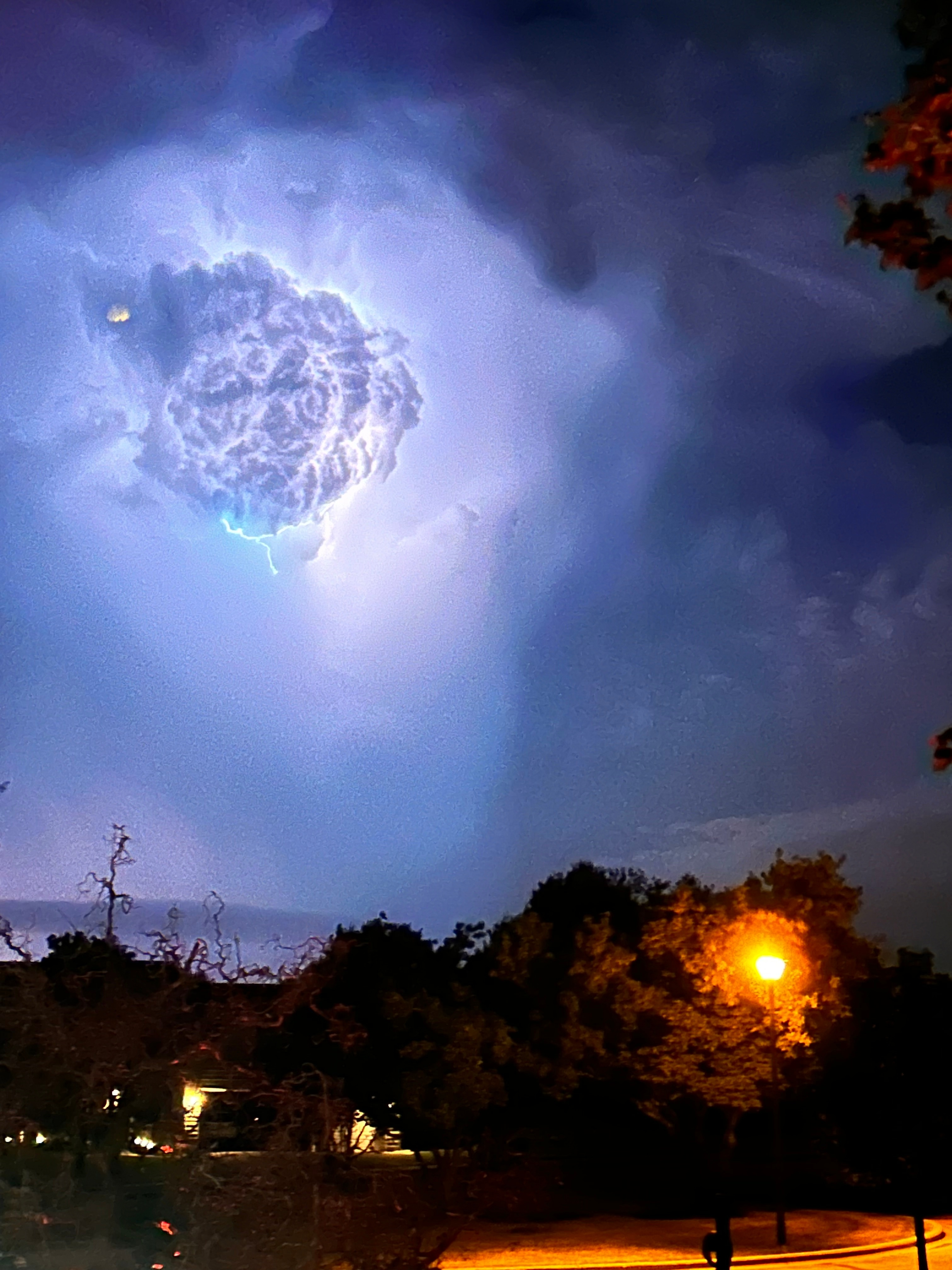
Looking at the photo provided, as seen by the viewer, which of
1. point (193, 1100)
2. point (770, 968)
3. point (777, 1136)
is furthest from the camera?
point (777, 1136)

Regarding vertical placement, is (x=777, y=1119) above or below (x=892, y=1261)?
above

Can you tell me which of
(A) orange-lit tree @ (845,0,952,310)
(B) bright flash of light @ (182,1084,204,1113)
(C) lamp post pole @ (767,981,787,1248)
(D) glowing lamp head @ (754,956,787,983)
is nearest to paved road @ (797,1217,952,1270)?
(C) lamp post pole @ (767,981,787,1248)

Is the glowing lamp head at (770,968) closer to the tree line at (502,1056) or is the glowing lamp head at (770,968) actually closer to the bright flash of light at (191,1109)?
the tree line at (502,1056)

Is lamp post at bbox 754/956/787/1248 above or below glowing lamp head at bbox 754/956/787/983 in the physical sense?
below

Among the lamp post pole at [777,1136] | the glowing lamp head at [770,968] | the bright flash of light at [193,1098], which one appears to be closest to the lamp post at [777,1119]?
the lamp post pole at [777,1136]

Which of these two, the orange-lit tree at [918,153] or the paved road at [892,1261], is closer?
the orange-lit tree at [918,153]

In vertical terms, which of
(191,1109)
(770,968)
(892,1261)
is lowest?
(892,1261)

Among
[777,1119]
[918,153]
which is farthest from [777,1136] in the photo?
[918,153]

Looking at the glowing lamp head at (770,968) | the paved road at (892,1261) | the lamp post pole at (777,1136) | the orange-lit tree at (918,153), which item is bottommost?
the paved road at (892,1261)

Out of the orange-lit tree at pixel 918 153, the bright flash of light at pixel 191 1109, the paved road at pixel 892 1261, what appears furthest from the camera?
the paved road at pixel 892 1261

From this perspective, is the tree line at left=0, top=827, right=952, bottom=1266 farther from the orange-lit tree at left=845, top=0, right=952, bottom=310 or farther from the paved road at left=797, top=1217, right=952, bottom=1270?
Result: the orange-lit tree at left=845, top=0, right=952, bottom=310

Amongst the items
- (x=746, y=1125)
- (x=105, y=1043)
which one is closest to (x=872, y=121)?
(x=105, y=1043)

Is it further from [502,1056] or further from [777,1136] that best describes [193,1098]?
[502,1056]
